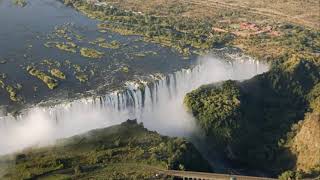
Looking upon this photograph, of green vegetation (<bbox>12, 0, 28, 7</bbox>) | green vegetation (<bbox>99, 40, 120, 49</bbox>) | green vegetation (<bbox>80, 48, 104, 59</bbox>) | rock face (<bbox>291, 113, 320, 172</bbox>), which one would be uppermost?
green vegetation (<bbox>12, 0, 28, 7</bbox>)

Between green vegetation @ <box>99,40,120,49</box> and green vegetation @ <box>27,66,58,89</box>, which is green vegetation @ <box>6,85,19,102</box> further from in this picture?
green vegetation @ <box>99,40,120,49</box>

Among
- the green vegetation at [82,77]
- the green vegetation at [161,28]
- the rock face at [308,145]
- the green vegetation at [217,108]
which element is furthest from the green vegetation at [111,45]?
the rock face at [308,145]

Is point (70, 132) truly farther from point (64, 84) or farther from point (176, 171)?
point (176, 171)

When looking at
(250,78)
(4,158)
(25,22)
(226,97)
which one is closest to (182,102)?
(226,97)

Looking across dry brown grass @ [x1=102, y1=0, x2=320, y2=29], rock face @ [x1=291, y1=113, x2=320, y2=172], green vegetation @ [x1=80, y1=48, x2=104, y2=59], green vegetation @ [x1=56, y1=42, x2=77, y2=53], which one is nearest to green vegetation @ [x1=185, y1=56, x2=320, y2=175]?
rock face @ [x1=291, y1=113, x2=320, y2=172]

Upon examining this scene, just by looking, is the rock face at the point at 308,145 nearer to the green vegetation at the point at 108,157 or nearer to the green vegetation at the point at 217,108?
the green vegetation at the point at 217,108
